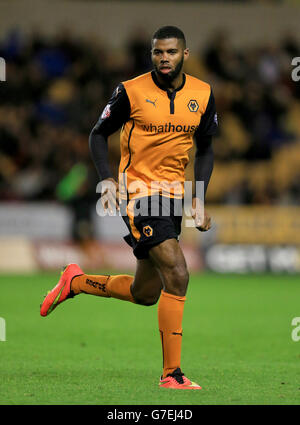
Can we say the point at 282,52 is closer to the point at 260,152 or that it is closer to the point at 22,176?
the point at 260,152

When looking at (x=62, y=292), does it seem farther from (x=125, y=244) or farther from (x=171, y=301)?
(x=125, y=244)

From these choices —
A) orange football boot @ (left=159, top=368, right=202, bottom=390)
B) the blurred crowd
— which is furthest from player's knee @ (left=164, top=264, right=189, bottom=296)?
the blurred crowd

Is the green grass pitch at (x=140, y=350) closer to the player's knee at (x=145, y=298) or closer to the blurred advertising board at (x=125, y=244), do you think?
the player's knee at (x=145, y=298)

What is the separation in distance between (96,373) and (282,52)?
15.5 meters

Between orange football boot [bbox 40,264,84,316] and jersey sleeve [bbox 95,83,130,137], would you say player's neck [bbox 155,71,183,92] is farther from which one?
orange football boot [bbox 40,264,84,316]

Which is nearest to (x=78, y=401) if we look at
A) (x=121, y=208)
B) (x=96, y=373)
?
(x=96, y=373)

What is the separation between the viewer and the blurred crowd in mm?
16938

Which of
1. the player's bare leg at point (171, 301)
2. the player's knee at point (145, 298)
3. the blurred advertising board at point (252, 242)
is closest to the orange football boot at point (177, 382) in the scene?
the player's bare leg at point (171, 301)

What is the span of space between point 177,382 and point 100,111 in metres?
12.8

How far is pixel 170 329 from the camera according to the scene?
18.5 ft

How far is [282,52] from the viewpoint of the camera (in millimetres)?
20406

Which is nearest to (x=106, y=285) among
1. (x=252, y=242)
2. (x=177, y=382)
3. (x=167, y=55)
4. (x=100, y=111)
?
(x=177, y=382)

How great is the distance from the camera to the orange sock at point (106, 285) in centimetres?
633

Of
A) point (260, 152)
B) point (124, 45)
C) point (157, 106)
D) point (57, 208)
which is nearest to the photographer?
point (157, 106)
